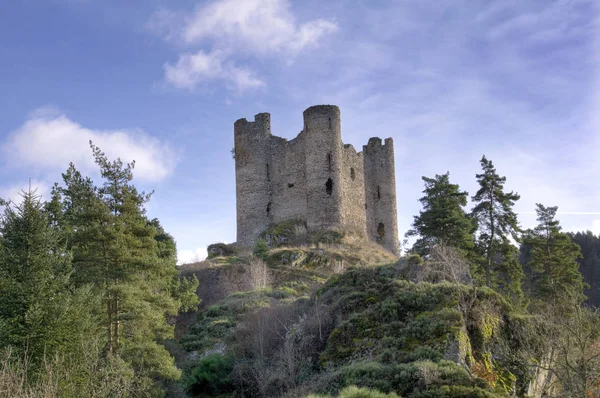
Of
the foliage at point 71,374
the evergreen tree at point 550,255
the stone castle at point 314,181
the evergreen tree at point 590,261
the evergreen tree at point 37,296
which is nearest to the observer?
the foliage at point 71,374

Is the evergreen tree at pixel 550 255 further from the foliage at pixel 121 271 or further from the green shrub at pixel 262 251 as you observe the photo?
the foliage at pixel 121 271

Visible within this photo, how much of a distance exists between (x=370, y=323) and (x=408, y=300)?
1.36 metres

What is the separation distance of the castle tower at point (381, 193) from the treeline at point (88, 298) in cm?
2221

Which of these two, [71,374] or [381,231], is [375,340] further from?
[381,231]

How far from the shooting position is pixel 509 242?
28.9 metres

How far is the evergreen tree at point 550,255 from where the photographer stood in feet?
103

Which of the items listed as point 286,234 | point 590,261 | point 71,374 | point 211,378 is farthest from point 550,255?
point 590,261

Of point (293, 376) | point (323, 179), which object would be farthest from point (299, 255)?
point (293, 376)

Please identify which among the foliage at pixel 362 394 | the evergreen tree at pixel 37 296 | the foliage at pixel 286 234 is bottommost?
the foliage at pixel 362 394

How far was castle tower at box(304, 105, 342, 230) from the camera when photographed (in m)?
34.8

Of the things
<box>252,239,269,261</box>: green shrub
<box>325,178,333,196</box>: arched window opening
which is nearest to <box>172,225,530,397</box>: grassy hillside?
<box>252,239,269,261</box>: green shrub

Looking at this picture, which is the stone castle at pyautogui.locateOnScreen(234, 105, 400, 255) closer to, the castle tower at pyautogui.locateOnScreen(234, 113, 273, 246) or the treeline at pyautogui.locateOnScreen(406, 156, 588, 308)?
the castle tower at pyautogui.locateOnScreen(234, 113, 273, 246)

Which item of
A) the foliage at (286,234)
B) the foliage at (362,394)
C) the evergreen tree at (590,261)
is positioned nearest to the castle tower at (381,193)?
the foliage at (286,234)

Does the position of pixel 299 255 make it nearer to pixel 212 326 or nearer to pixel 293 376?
pixel 212 326
